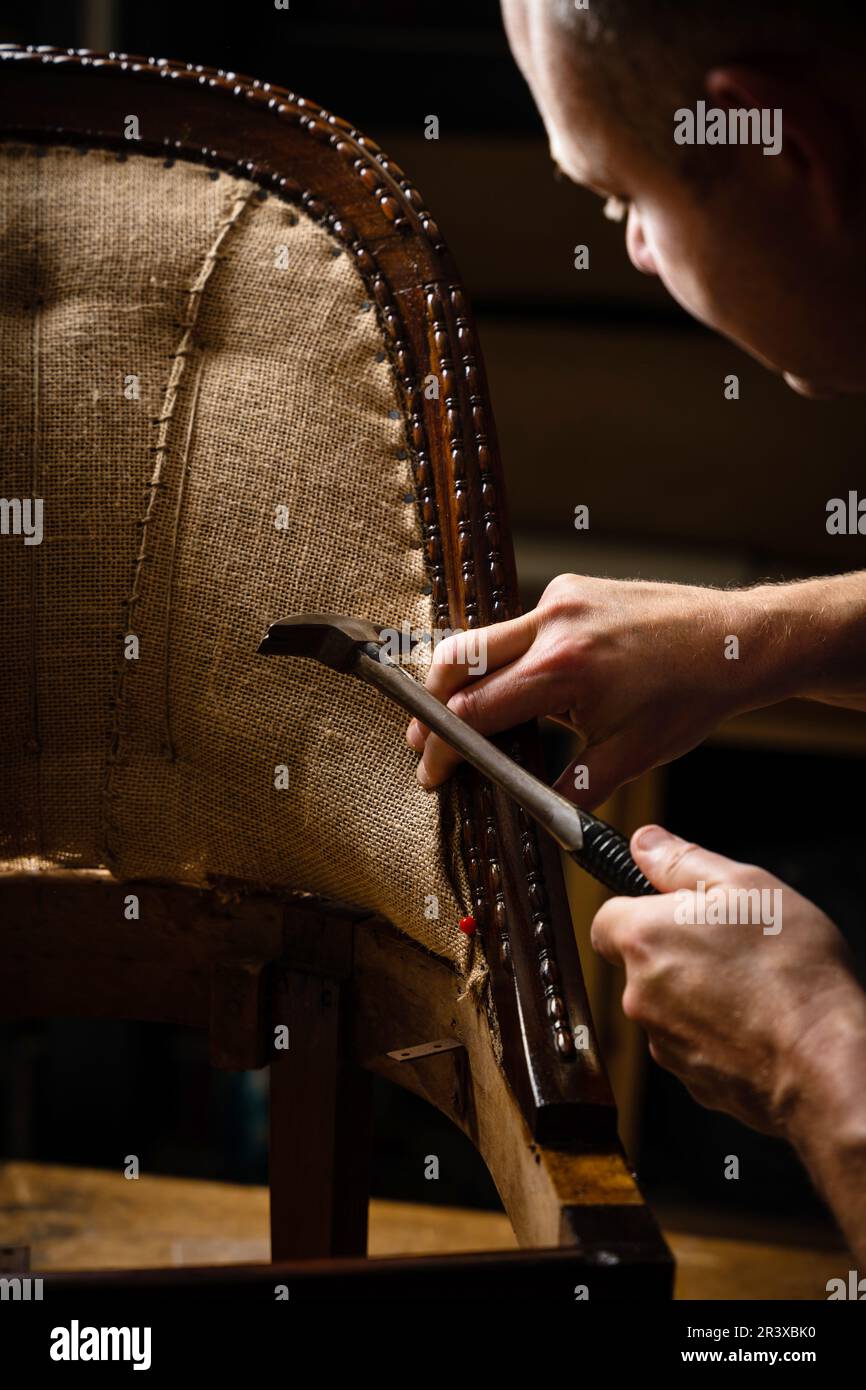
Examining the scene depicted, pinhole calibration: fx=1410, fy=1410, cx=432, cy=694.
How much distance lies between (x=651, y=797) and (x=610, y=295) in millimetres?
742

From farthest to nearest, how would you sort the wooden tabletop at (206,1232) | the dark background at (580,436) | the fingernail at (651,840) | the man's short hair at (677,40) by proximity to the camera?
the dark background at (580,436)
the wooden tabletop at (206,1232)
the fingernail at (651,840)
the man's short hair at (677,40)

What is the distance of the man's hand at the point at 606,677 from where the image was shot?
0.66 meters

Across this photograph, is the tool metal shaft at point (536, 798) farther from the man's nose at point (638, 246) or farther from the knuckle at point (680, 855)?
the man's nose at point (638, 246)

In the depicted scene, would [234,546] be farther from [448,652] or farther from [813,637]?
[813,637]

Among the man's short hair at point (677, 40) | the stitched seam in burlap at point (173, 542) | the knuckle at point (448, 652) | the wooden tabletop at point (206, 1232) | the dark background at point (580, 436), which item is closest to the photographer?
the man's short hair at point (677, 40)

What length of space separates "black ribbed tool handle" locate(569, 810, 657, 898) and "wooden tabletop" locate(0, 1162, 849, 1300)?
1.97 feet

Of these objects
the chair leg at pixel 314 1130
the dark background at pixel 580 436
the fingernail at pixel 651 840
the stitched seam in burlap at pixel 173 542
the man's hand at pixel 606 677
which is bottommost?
the chair leg at pixel 314 1130

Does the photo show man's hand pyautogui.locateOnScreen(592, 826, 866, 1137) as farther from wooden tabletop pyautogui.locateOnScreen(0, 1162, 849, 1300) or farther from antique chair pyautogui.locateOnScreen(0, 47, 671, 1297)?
wooden tabletop pyautogui.locateOnScreen(0, 1162, 849, 1300)

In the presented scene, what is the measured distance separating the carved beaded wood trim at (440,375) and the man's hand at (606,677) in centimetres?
3

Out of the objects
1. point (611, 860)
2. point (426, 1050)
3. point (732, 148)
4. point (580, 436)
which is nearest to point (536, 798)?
point (611, 860)

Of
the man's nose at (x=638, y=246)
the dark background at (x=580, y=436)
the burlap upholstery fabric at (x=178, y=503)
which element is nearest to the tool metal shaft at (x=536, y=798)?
the burlap upholstery fabric at (x=178, y=503)

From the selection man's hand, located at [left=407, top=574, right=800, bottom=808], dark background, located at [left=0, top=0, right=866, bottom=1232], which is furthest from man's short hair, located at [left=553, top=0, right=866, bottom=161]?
dark background, located at [left=0, top=0, right=866, bottom=1232]
